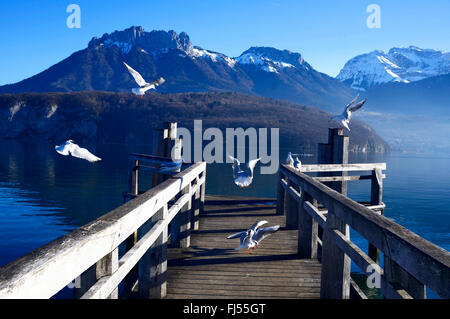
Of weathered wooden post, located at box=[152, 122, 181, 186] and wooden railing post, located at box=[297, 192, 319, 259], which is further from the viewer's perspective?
weathered wooden post, located at box=[152, 122, 181, 186]

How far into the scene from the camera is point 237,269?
5.58 meters

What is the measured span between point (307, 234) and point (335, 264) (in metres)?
2.20

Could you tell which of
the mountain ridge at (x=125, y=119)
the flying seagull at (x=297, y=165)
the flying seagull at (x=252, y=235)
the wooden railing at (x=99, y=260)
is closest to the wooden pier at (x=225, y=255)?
the wooden railing at (x=99, y=260)

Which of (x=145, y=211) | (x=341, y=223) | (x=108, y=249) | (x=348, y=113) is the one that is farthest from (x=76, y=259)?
(x=348, y=113)

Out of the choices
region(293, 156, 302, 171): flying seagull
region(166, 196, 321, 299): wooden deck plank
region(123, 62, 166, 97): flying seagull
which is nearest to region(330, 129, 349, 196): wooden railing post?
region(293, 156, 302, 171): flying seagull

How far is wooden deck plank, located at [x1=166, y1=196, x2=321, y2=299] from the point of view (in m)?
4.79

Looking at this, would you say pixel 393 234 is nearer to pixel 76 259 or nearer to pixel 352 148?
pixel 76 259

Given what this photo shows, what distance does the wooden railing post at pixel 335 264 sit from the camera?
12.4ft

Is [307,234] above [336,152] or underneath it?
underneath

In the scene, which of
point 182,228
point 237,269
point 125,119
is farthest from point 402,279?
point 125,119

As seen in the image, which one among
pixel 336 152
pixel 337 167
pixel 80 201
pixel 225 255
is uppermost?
pixel 336 152

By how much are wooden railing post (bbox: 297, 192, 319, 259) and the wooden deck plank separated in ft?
0.51

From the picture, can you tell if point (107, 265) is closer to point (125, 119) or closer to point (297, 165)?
point (297, 165)

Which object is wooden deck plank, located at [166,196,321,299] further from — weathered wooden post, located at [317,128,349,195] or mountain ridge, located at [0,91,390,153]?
mountain ridge, located at [0,91,390,153]
